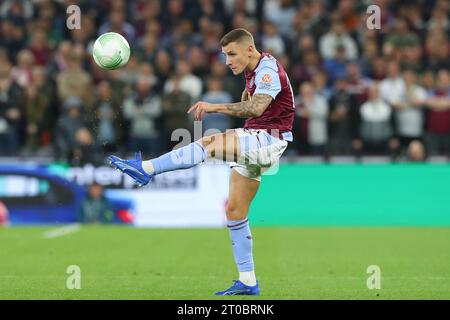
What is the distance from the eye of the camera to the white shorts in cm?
1009

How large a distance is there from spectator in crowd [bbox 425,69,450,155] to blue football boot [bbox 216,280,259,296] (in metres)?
10.0

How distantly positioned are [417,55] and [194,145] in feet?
37.7

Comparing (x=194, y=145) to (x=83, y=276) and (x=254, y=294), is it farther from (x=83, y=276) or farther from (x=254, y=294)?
(x=83, y=276)

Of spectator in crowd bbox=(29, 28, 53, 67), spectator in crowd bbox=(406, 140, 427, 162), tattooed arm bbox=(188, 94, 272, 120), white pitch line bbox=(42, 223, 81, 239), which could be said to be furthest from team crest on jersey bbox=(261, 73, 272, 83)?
spectator in crowd bbox=(29, 28, 53, 67)

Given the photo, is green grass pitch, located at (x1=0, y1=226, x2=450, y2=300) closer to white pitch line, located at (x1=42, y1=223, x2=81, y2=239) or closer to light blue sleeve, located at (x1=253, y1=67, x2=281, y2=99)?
white pitch line, located at (x1=42, y1=223, x2=81, y2=239)

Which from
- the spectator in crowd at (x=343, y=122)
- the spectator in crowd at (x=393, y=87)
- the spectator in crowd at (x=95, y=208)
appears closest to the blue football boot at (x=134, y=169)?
the spectator in crowd at (x=95, y=208)

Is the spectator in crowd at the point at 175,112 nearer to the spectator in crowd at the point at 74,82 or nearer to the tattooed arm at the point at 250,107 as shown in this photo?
the spectator in crowd at the point at 74,82

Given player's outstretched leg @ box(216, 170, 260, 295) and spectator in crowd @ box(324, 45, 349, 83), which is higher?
spectator in crowd @ box(324, 45, 349, 83)

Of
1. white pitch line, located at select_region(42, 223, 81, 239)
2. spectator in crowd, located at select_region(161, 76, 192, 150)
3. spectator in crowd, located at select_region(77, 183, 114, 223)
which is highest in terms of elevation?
spectator in crowd, located at select_region(161, 76, 192, 150)

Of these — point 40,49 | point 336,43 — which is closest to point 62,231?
point 40,49

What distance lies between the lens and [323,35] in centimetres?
2105

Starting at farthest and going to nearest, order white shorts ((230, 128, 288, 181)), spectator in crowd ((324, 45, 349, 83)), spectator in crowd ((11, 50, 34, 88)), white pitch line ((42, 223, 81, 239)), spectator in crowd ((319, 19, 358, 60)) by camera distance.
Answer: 1. spectator in crowd ((319, 19, 358, 60))
2. spectator in crowd ((324, 45, 349, 83))
3. spectator in crowd ((11, 50, 34, 88))
4. white pitch line ((42, 223, 81, 239))
5. white shorts ((230, 128, 288, 181))

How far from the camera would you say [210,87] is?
19.2 meters

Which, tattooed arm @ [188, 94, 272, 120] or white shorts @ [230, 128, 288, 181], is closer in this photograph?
tattooed arm @ [188, 94, 272, 120]
